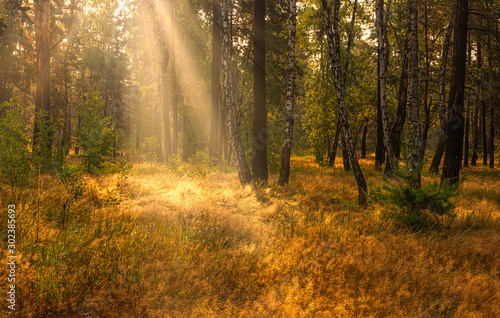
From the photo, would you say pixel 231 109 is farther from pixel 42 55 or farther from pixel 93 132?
pixel 42 55

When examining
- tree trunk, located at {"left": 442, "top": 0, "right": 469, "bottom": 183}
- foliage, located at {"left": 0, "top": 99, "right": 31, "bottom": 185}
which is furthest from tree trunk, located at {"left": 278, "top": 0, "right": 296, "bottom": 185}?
foliage, located at {"left": 0, "top": 99, "right": 31, "bottom": 185}

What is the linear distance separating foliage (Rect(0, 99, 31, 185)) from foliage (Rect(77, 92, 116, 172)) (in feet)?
4.43

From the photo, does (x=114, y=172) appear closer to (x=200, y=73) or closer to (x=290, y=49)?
(x=290, y=49)

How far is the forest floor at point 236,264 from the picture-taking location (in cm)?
294

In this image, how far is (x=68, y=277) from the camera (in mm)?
2994

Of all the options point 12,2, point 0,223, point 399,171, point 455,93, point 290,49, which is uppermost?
point 12,2

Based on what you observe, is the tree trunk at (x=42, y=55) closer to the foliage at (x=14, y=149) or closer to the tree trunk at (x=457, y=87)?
the foliage at (x=14, y=149)

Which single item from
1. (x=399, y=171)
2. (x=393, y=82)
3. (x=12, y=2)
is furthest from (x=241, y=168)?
(x=12, y=2)

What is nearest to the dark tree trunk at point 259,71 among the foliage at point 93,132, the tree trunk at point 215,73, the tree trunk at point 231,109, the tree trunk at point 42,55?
the tree trunk at point 231,109

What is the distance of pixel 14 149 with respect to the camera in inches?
278

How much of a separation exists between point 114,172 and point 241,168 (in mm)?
5028

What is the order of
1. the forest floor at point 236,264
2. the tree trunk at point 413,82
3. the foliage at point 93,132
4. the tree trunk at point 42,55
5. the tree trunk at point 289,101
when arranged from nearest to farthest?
the forest floor at point 236,264 < the tree trunk at point 413,82 < the foliage at point 93,132 < the tree trunk at point 289,101 < the tree trunk at point 42,55

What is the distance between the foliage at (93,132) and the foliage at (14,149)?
135 cm

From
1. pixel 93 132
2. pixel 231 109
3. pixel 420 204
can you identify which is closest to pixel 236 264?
pixel 420 204
